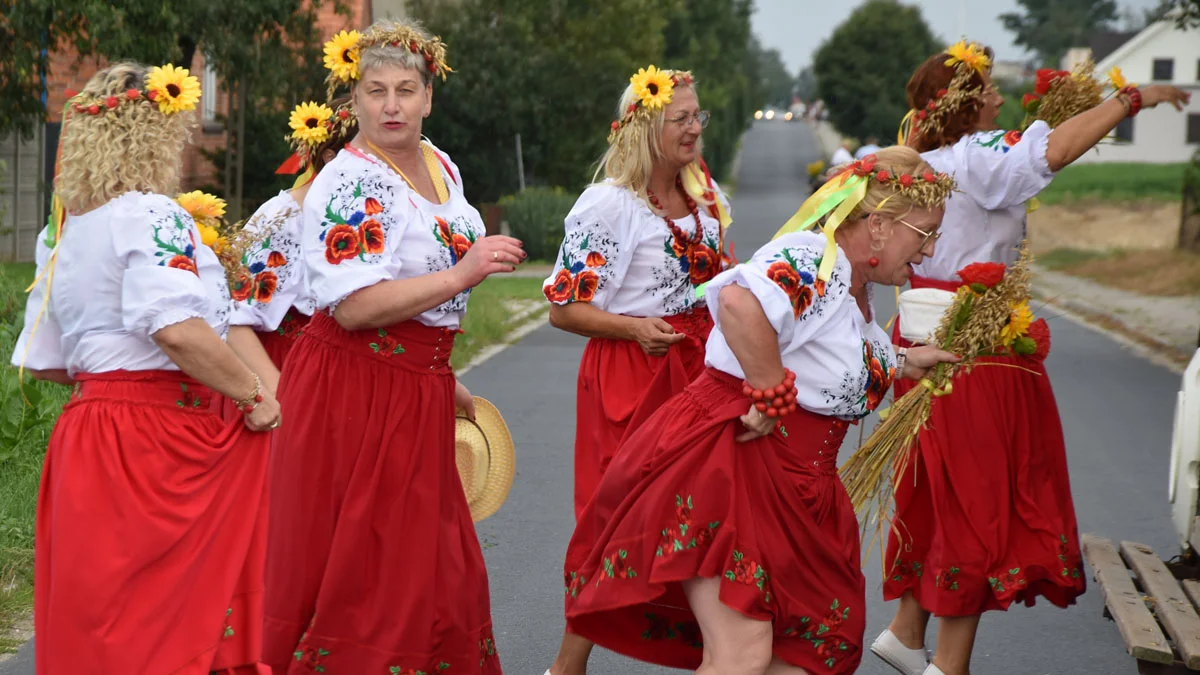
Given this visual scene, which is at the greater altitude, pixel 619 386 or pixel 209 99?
pixel 209 99

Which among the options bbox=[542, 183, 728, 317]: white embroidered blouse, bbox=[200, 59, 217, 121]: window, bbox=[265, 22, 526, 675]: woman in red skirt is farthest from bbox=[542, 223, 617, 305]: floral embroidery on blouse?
bbox=[200, 59, 217, 121]: window

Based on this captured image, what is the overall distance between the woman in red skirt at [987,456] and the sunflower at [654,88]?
92 cm

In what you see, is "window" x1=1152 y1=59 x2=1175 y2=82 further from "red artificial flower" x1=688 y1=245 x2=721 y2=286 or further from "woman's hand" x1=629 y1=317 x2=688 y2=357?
"woman's hand" x1=629 y1=317 x2=688 y2=357

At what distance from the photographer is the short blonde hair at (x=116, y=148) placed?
4273 mm

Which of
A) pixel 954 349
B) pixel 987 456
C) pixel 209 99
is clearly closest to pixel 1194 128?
pixel 209 99

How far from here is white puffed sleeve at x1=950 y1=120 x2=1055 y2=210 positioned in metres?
5.44

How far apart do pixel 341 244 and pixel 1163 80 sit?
11327 cm

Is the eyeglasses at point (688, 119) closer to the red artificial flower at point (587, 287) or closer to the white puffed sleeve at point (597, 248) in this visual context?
the white puffed sleeve at point (597, 248)

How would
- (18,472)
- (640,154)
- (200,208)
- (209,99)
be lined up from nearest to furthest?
1. (200,208)
2. (640,154)
3. (18,472)
4. (209,99)

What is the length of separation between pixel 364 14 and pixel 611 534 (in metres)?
31.9

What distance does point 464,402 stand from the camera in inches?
206

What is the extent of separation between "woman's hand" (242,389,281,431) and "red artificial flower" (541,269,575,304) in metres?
1.45

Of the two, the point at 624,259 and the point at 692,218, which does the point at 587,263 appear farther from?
the point at 692,218

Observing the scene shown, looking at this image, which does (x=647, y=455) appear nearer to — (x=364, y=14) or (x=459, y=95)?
(x=459, y=95)
